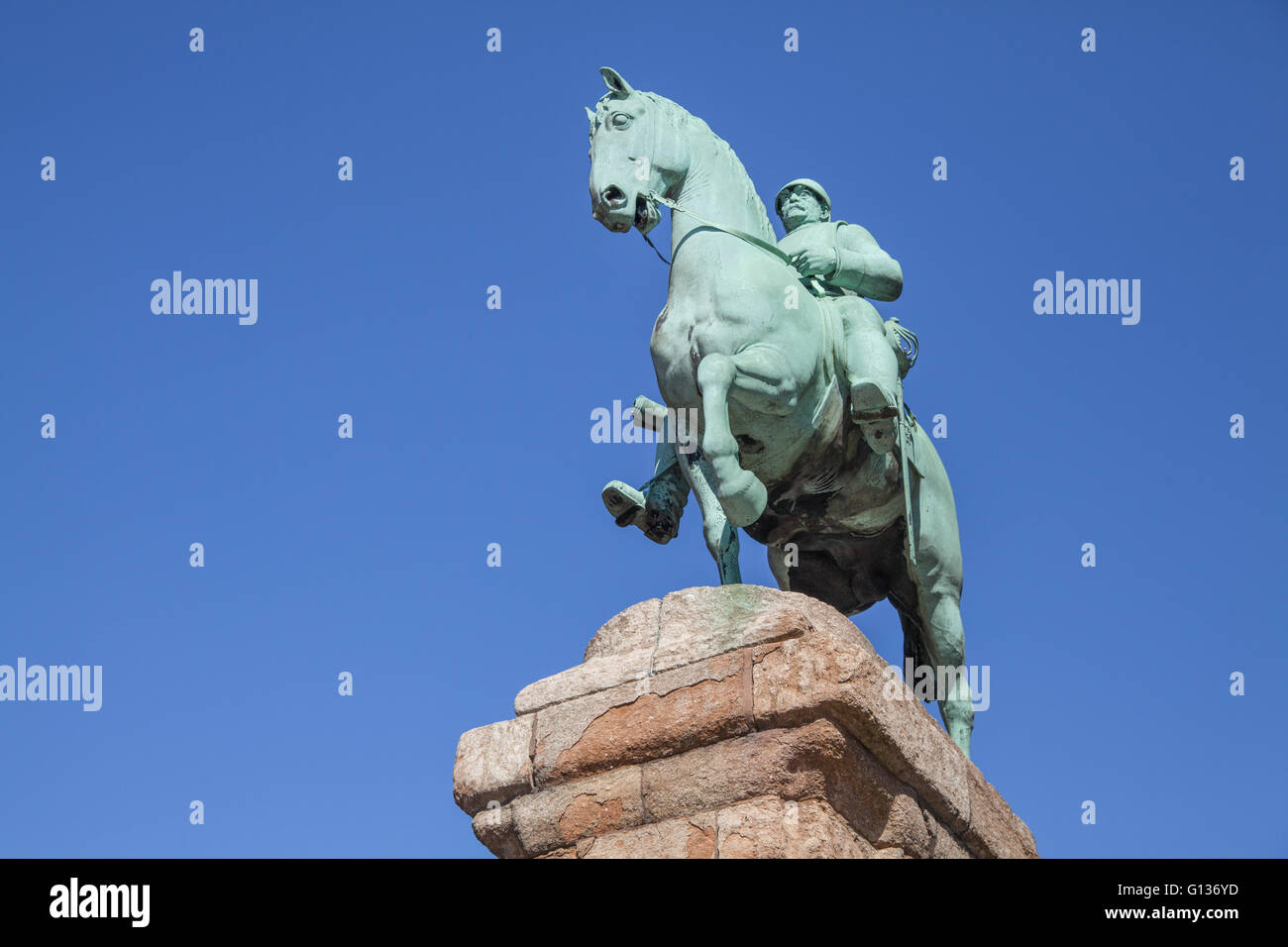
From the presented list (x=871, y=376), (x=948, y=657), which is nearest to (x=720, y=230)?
(x=871, y=376)

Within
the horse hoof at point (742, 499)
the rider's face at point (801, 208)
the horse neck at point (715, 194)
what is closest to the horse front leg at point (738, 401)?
the horse hoof at point (742, 499)

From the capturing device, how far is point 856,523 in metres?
9.80

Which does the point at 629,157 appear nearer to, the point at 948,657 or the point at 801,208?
the point at 801,208

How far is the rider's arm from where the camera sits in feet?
31.1

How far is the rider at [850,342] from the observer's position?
29.7 feet

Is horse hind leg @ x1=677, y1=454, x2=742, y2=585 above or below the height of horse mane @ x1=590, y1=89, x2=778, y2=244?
below

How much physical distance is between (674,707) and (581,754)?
1.50 ft

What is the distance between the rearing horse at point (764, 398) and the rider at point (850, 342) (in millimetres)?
135

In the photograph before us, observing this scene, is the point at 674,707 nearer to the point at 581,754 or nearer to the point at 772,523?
the point at 581,754

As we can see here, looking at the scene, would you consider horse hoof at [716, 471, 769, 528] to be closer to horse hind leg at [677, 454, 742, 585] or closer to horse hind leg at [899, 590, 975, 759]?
horse hind leg at [677, 454, 742, 585]

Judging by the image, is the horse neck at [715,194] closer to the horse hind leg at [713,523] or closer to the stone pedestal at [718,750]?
the horse hind leg at [713,523]

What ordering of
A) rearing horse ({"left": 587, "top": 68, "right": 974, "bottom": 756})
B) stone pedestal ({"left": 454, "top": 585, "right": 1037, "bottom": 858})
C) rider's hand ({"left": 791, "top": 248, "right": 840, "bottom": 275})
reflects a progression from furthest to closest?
rider's hand ({"left": 791, "top": 248, "right": 840, "bottom": 275})
rearing horse ({"left": 587, "top": 68, "right": 974, "bottom": 756})
stone pedestal ({"left": 454, "top": 585, "right": 1037, "bottom": 858})

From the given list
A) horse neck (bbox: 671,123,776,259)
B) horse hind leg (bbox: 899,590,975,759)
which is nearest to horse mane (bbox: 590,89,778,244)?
horse neck (bbox: 671,123,776,259)
